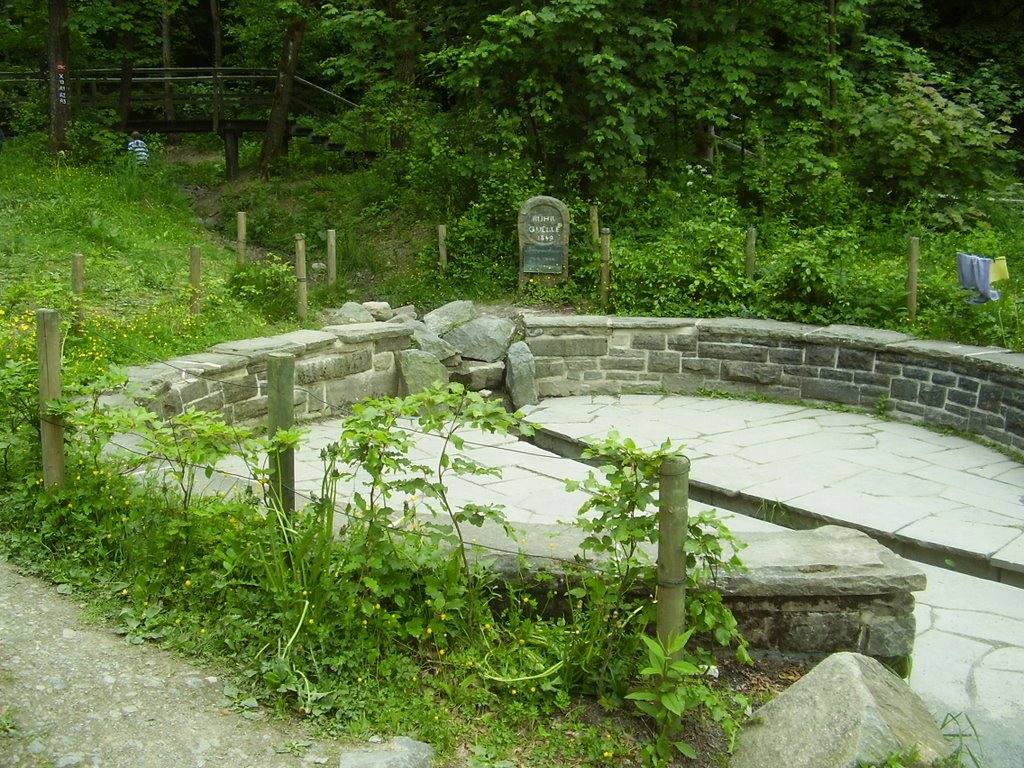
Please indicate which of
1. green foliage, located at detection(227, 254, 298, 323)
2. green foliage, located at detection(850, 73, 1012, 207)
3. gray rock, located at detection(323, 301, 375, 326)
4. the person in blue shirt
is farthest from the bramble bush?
the person in blue shirt

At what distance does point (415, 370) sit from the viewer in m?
8.55

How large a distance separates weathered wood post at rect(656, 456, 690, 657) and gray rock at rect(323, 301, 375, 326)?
666 centimetres

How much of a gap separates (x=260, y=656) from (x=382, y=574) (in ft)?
1.66

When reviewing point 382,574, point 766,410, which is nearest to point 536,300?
point 766,410

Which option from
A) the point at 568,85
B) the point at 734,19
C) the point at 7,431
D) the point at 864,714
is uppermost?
the point at 734,19

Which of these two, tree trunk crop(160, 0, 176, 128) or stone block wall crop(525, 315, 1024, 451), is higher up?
tree trunk crop(160, 0, 176, 128)

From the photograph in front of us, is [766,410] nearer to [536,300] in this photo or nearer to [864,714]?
[536,300]

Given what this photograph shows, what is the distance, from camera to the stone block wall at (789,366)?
7262 mm

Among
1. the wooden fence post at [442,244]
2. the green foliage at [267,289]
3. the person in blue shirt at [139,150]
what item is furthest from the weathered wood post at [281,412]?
the person in blue shirt at [139,150]

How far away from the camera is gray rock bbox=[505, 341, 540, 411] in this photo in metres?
8.83

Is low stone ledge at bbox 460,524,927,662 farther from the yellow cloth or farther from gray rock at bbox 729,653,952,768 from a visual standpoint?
the yellow cloth

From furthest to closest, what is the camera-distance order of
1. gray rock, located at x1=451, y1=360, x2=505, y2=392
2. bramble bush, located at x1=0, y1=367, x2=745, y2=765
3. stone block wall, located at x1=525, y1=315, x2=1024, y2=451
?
gray rock, located at x1=451, y1=360, x2=505, y2=392 → stone block wall, located at x1=525, y1=315, x2=1024, y2=451 → bramble bush, located at x1=0, y1=367, x2=745, y2=765

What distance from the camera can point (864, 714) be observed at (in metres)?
3.06

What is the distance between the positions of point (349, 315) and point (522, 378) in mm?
2150
